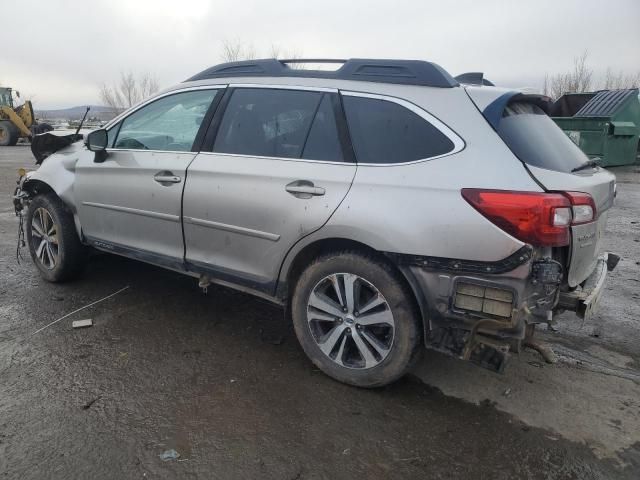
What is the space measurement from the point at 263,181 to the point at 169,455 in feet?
5.33

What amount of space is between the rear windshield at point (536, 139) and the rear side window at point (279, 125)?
0.95 metres

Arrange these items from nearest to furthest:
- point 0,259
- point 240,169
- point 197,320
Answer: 1. point 240,169
2. point 197,320
3. point 0,259

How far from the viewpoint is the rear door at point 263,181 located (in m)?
2.99

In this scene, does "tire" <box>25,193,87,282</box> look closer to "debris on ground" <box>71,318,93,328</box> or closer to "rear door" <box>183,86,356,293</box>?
"debris on ground" <box>71,318,93,328</box>

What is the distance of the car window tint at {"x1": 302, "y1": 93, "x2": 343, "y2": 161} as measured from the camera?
3.02 m

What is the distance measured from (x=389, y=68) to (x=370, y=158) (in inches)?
22.9

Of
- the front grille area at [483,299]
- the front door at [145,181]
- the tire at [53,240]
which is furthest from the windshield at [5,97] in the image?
the front grille area at [483,299]

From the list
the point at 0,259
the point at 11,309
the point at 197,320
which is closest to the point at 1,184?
the point at 0,259

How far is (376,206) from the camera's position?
2752 millimetres

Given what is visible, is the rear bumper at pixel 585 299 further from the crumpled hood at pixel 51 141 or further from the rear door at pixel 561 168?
the crumpled hood at pixel 51 141

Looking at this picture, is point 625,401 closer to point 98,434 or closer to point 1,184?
point 98,434

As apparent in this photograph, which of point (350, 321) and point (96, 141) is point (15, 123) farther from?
point (350, 321)

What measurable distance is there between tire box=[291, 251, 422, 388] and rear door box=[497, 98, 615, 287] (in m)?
0.91

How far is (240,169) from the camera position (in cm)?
329
